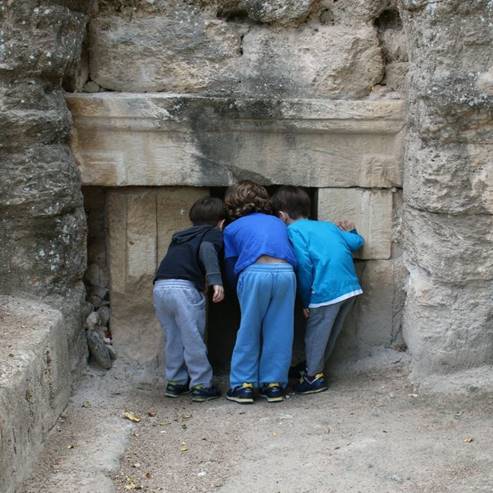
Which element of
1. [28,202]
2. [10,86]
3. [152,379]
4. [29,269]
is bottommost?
[152,379]

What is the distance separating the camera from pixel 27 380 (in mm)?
3438

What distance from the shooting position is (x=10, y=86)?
404cm

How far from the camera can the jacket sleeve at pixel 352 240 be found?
15.3 ft

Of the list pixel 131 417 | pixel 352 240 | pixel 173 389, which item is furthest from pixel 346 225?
pixel 131 417

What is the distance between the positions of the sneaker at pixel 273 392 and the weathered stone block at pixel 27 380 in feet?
3.23

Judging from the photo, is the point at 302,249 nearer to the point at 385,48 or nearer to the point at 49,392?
the point at 385,48

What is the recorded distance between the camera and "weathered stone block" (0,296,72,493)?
3.16m

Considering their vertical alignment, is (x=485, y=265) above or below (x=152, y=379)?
above

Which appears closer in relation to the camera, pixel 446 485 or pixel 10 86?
pixel 446 485

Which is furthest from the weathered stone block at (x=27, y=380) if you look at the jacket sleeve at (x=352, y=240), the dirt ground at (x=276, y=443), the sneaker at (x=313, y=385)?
the jacket sleeve at (x=352, y=240)

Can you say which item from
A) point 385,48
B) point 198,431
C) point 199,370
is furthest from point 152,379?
point 385,48

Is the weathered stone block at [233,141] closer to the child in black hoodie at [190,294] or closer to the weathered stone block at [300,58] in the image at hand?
the weathered stone block at [300,58]

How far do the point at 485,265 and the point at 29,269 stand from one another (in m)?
2.20

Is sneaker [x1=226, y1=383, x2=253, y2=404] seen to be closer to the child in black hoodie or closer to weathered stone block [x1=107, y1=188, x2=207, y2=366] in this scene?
the child in black hoodie
